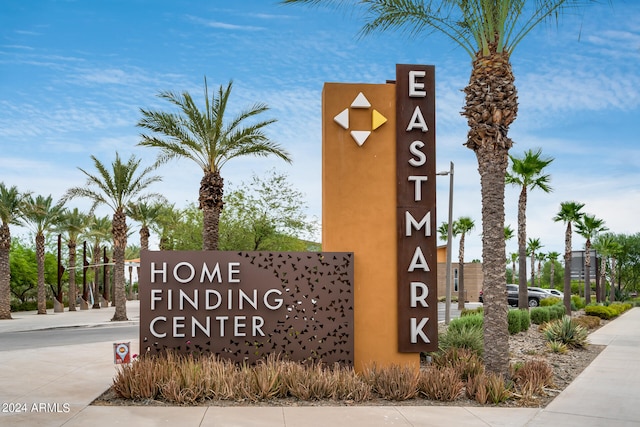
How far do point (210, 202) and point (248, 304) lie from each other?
13578mm

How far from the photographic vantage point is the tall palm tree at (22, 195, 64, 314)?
4478cm

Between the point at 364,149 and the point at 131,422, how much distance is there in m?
7.24

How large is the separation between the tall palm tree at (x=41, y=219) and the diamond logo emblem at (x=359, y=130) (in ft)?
120

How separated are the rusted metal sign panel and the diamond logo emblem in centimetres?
253

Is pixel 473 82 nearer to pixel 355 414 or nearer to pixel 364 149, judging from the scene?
pixel 364 149

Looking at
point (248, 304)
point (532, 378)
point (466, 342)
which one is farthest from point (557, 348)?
point (248, 304)

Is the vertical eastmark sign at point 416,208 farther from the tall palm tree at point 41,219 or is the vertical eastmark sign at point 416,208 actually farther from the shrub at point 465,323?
the tall palm tree at point 41,219

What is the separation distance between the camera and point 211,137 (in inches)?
1039

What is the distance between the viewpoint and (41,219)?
49.6 metres

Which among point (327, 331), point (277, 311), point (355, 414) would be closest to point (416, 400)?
point (355, 414)

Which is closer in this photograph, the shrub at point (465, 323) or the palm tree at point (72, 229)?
the shrub at point (465, 323)

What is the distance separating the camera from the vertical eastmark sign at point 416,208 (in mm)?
13281

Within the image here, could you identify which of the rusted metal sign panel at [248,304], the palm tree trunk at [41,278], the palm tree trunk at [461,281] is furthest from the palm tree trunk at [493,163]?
the palm tree trunk at [41,278]

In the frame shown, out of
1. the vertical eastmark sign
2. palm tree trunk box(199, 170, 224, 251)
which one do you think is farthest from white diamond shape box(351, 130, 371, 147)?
palm tree trunk box(199, 170, 224, 251)
